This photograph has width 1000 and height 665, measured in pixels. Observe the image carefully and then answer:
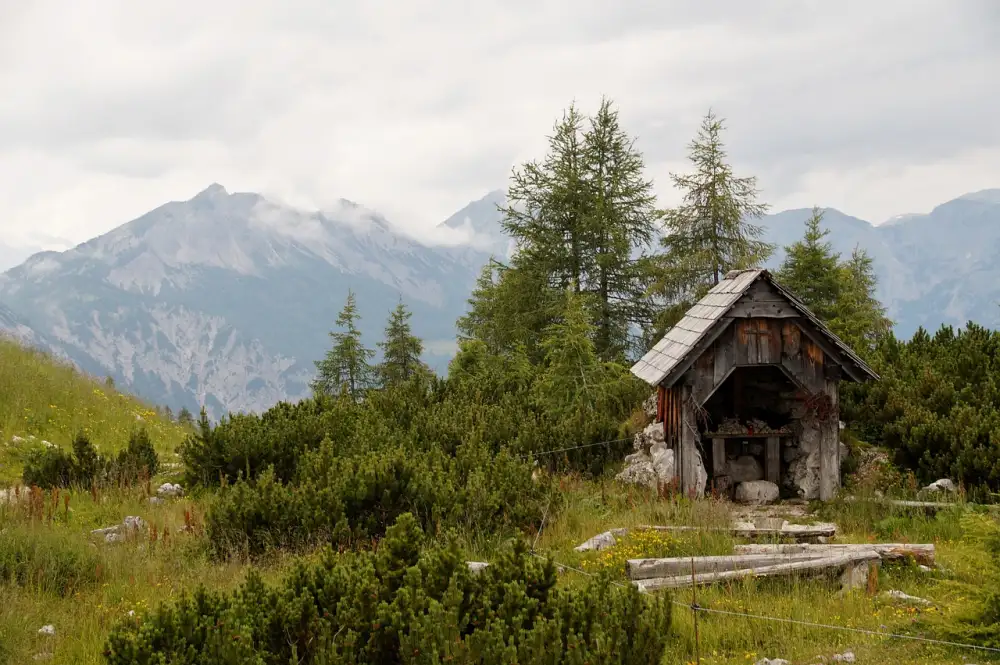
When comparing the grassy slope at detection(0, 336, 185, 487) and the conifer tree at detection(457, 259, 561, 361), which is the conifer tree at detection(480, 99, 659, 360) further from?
the grassy slope at detection(0, 336, 185, 487)

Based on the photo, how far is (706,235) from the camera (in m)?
20.9

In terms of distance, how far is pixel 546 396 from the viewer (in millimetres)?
15430

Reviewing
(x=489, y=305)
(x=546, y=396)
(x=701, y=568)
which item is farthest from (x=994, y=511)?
(x=489, y=305)

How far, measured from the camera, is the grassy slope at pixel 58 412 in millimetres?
12555

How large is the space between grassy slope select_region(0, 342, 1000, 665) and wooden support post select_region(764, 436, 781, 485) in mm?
1686

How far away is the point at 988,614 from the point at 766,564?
86.6 inches

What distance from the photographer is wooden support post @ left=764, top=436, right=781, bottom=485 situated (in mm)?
11250

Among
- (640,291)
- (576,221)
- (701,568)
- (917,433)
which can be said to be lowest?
(701,568)

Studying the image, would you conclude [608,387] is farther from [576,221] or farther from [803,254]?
[803,254]

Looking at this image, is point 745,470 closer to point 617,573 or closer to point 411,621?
point 617,573

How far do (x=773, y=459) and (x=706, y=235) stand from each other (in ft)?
36.3

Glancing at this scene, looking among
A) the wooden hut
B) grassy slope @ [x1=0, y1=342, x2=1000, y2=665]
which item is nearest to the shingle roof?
the wooden hut

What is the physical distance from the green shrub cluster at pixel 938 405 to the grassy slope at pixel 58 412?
507 inches

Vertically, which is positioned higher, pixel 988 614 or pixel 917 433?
pixel 917 433
